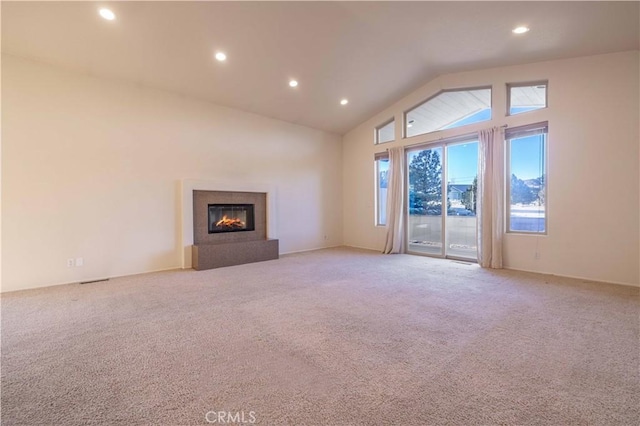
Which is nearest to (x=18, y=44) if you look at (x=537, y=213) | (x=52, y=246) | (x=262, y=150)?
(x=52, y=246)

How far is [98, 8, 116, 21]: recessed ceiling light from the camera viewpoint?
10.6 feet

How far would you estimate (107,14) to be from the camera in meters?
3.29

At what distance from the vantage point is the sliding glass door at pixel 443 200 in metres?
5.72

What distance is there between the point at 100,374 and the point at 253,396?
1122 millimetres

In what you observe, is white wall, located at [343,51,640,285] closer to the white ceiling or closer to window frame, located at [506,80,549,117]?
window frame, located at [506,80,549,117]

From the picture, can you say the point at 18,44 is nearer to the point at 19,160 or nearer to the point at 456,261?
the point at 19,160

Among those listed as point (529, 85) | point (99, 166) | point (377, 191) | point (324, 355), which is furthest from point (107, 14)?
point (529, 85)

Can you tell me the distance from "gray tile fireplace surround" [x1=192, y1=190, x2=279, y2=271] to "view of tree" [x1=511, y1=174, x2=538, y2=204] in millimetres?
4606

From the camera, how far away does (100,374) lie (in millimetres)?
1917

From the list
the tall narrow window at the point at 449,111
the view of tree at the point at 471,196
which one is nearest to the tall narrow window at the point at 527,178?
the view of tree at the point at 471,196

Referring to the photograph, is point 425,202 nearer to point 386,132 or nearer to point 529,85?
point 386,132

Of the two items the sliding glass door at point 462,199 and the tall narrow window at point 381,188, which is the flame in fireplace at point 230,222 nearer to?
the tall narrow window at point 381,188

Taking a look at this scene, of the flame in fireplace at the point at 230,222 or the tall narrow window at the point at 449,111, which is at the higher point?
the tall narrow window at the point at 449,111

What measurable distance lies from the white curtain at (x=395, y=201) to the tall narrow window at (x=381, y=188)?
396 millimetres
